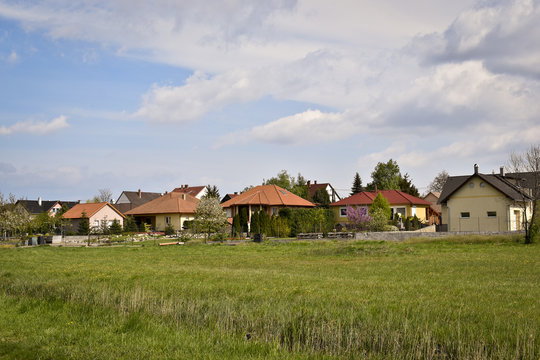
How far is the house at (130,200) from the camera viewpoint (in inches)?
3676

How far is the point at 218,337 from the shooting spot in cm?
851

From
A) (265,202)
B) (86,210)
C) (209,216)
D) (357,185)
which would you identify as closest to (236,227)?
(209,216)

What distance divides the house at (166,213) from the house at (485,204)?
108 feet

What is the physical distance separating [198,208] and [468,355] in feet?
130

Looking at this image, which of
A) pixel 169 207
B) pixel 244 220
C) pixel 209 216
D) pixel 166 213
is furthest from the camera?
pixel 169 207

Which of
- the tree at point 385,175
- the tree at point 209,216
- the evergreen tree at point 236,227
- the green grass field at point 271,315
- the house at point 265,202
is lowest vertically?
the green grass field at point 271,315

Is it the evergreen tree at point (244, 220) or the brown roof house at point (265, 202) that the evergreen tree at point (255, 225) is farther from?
the brown roof house at point (265, 202)

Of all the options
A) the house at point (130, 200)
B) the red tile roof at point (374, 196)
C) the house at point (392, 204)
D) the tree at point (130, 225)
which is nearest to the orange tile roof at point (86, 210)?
the tree at point (130, 225)

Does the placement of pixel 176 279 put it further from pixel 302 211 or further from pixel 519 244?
pixel 302 211

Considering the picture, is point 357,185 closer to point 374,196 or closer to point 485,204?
point 374,196

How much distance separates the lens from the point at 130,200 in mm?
94438

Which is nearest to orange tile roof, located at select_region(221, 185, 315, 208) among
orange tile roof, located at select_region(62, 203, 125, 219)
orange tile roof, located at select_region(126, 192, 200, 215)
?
orange tile roof, located at select_region(126, 192, 200, 215)

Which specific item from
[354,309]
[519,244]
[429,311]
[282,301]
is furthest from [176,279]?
[519,244]

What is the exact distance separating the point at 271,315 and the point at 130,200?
8905cm
